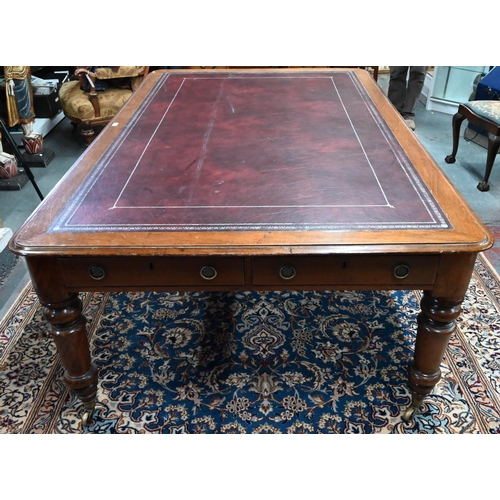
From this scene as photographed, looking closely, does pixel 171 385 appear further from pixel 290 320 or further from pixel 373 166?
pixel 373 166

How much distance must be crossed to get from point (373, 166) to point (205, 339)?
103 centimetres

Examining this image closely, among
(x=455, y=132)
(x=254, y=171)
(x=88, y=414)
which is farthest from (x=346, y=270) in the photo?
(x=455, y=132)

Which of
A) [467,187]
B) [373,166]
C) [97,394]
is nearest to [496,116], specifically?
[467,187]

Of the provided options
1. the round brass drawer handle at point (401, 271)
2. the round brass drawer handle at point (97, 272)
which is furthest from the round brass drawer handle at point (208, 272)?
the round brass drawer handle at point (401, 271)

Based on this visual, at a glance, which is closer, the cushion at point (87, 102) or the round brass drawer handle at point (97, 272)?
the round brass drawer handle at point (97, 272)

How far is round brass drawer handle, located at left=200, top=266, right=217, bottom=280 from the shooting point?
4.90ft

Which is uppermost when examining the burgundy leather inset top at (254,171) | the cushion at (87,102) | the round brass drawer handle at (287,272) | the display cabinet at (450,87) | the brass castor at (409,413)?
the burgundy leather inset top at (254,171)

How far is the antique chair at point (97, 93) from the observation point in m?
3.69

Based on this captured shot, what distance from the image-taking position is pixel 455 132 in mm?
3615

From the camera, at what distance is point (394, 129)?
2.12 metres

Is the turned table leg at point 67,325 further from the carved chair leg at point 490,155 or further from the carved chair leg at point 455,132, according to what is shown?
Answer: the carved chair leg at point 455,132

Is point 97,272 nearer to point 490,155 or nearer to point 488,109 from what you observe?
point 490,155

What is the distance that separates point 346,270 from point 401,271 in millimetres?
162

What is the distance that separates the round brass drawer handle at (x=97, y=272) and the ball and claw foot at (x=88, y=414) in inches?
22.8
